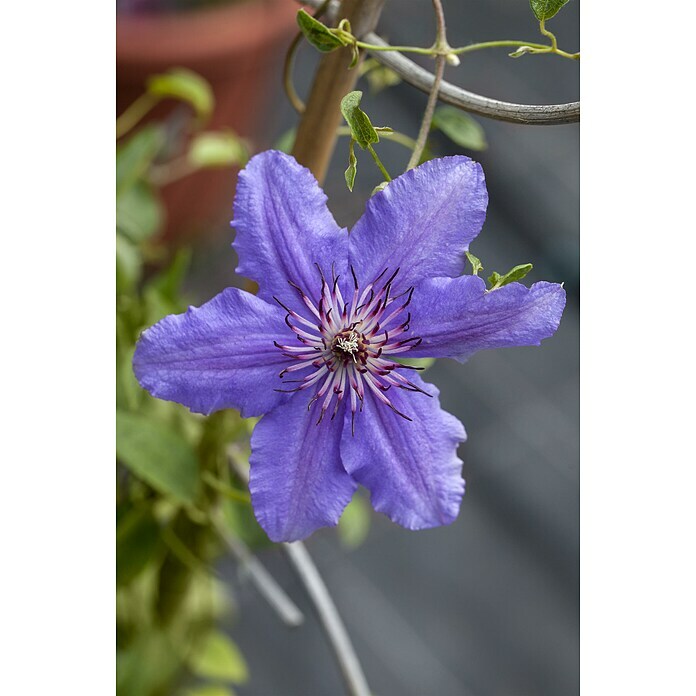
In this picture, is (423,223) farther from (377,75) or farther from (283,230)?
(377,75)

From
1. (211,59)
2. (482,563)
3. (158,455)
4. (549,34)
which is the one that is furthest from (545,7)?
(482,563)

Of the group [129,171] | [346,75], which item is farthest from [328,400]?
[129,171]

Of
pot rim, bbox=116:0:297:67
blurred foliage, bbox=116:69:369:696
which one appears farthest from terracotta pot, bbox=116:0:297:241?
blurred foliage, bbox=116:69:369:696

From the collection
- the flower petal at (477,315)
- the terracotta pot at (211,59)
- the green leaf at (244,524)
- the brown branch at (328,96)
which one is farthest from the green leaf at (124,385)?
the terracotta pot at (211,59)

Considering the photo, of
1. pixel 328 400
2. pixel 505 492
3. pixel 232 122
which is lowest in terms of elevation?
pixel 505 492

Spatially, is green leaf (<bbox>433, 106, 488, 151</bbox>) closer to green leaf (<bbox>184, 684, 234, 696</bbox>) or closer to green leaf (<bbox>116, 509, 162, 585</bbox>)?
green leaf (<bbox>116, 509, 162, 585</bbox>)

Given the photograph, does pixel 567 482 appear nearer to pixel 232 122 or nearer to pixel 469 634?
pixel 469 634
